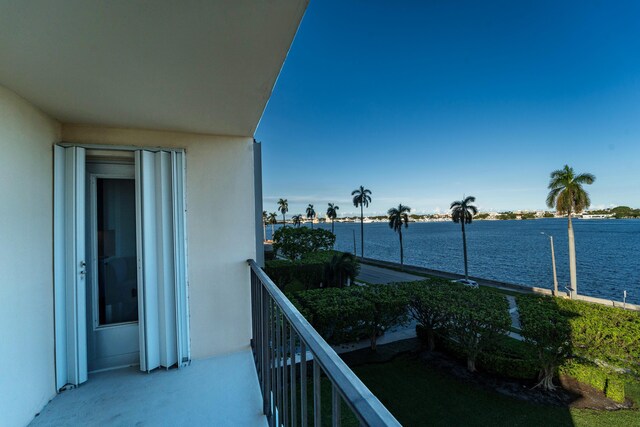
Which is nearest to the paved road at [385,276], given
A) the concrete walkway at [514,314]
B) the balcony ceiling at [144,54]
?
the concrete walkway at [514,314]

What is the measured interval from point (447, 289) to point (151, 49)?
10.3 m

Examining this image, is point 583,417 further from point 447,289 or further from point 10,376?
point 10,376

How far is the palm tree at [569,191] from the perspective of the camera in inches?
591

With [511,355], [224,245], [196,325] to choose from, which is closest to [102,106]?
[224,245]

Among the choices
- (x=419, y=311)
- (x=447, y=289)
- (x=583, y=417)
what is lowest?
(x=583, y=417)

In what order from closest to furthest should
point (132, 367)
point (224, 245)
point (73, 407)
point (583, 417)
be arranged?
point (73, 407) < point (132, 367) < point (224, 245) < point (583, 417)

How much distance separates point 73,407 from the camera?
66.7 inches

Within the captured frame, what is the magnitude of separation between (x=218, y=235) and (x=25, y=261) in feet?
3.71

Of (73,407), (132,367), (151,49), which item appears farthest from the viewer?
(132,367)

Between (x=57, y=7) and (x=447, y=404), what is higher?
(x=57, y=7)

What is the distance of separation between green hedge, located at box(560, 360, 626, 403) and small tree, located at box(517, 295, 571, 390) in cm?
45

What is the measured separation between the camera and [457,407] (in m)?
6.48

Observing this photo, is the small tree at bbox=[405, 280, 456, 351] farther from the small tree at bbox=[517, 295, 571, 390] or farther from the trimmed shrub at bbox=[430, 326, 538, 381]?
the small tree at bbox=[517, 295, 571, 390]

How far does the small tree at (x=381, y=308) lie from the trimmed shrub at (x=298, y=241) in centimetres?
1339
